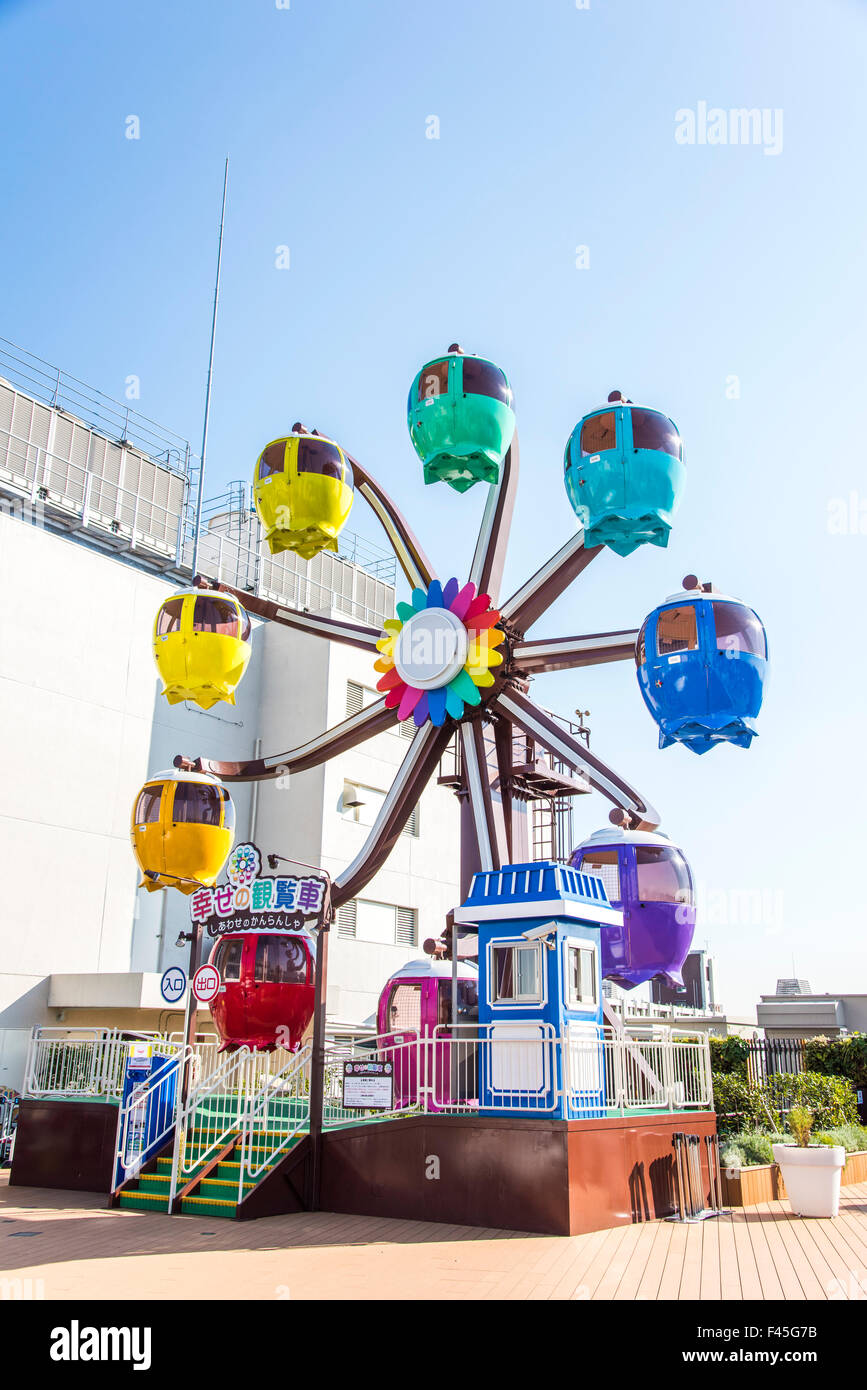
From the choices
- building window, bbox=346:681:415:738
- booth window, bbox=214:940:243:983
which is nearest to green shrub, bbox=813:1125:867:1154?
booth window, bbox=214:940:243:983

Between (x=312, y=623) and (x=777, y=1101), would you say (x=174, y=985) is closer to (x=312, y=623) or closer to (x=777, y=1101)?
(x=312, y=623)

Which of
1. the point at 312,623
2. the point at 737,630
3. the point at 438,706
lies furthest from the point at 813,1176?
the point at 312,623

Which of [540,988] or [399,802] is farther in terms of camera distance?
[399,802]

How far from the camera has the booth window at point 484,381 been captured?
15.5 m

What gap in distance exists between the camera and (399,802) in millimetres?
17422

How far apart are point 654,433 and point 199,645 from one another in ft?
24.2

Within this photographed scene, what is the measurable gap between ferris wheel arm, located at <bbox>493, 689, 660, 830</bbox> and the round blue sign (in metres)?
6.38

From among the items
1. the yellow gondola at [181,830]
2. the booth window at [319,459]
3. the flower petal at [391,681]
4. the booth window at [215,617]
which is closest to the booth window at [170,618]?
the booth window at [215,617]

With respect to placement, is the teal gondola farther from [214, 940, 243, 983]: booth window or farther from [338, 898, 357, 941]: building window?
[338, 898, 357, 941]: building window

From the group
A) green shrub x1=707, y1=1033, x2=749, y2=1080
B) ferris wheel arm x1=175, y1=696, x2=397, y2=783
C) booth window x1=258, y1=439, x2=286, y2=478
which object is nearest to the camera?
booth window x1=258, y1=439, x2=286, y2=478

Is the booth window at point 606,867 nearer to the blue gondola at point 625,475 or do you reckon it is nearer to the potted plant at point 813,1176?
the potted plant at point 813,1176

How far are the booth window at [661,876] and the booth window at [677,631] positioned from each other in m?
3.14

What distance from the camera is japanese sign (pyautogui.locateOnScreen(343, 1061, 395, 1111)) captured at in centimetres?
1403
